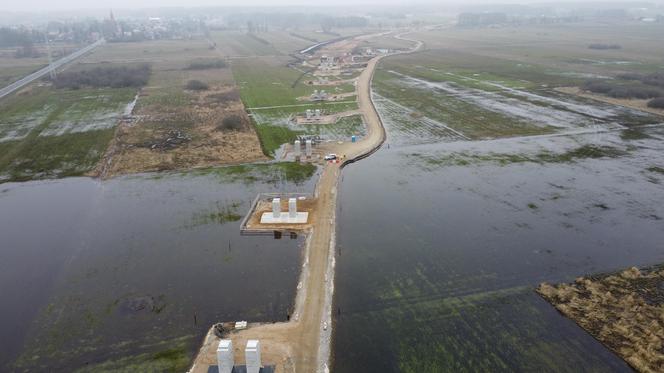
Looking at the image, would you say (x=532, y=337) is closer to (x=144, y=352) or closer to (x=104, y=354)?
(x=144, y=352)

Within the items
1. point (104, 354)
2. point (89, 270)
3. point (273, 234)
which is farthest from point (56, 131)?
point (104, 354)

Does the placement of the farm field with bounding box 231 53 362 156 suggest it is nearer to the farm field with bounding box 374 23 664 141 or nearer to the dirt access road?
the farm field with bounding box 374 23 664 141

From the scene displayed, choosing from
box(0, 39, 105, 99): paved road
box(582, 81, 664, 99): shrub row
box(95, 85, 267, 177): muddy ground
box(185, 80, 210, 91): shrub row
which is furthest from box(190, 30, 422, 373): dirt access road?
box(0, 39, 105, 99): paved road

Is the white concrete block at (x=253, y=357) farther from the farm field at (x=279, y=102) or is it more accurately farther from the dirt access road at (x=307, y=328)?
the farm field at (x=279, y=102)

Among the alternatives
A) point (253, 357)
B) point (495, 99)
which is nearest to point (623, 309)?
point (253, 357)

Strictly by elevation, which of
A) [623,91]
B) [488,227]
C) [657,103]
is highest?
[623,91]

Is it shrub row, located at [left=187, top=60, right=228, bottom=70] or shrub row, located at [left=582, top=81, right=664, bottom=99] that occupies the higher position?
shrub row, located at [left=582, top=81, right=664, bottom=99]

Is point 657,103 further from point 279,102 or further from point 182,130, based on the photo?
point 182,130
